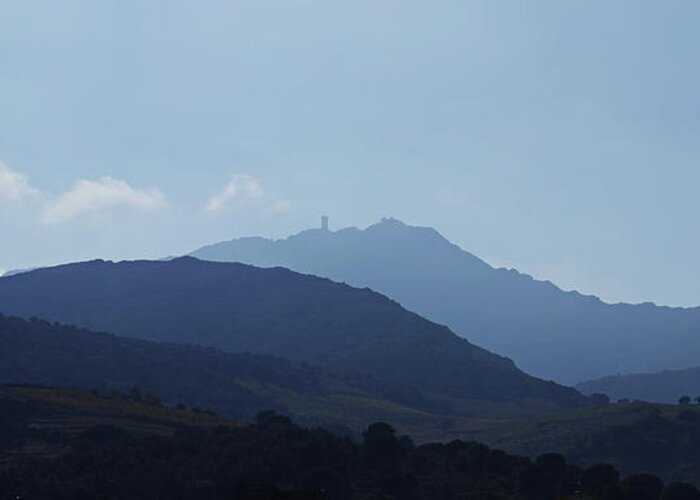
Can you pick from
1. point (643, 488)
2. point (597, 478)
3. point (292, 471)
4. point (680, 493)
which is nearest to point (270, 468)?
point (292, 471)

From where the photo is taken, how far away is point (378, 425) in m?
180

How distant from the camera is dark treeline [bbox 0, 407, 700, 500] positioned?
14888cm

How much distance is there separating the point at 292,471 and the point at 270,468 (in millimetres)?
3381

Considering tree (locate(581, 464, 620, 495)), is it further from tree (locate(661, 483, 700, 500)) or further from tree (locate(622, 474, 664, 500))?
tree (locate(661, 483, 700, 500))

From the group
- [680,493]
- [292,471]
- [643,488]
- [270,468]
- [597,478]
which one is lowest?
[680,493]

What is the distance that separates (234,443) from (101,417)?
37.5 m

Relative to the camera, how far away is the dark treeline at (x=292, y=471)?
5861 inches

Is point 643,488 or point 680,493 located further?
point 643,488

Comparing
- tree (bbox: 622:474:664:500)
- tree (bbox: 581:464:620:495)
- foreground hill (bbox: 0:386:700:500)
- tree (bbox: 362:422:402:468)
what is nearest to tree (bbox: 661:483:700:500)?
foreground hill (bbox: 0:386:700:500)

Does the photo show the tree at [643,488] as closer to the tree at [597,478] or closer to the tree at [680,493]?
the tree at [680,493]

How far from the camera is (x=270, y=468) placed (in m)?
158

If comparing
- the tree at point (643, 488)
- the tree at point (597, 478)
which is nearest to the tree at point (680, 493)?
the tree at point (643, 488)

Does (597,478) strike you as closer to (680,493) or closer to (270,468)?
(680,493)

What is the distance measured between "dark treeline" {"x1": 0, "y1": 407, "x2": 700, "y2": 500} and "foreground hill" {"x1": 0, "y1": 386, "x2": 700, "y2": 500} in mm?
157
